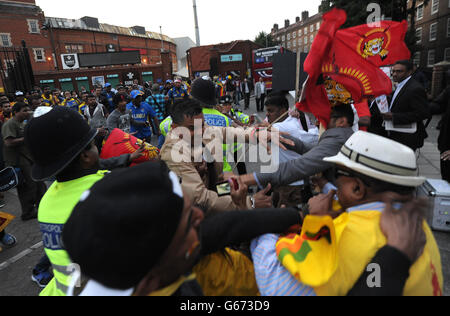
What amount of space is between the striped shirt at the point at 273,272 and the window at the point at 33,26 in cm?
5015

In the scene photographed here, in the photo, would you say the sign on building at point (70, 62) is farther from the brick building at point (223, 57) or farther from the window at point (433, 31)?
the window at point (433, 31)

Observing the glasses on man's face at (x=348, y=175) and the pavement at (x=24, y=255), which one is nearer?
the glasses on man's face at (x=348, y=175)

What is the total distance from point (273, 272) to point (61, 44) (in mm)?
52763

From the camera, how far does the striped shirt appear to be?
1.08 m

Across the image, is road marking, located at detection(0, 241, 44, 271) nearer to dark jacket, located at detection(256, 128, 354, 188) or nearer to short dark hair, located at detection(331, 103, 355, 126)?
dark jacket, located at detection(256, 128, 354, 188)

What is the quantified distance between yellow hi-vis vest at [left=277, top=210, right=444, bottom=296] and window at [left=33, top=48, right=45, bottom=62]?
161 feet

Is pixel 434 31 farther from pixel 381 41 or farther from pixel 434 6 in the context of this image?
pixel 381 41

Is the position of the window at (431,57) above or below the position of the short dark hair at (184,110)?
above

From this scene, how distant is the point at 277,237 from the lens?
1.26m

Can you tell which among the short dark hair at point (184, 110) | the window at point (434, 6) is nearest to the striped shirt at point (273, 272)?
the short dark hair at point (184, 110)

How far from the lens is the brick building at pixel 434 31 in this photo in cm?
2798

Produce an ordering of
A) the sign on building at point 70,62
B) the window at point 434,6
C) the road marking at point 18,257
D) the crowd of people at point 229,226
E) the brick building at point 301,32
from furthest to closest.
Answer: the brick building at point 301,32 < the sign on building at point 70,62 < the window at point 434,6 < the road marking at point 18,257 < the crowd of people at point 229,226

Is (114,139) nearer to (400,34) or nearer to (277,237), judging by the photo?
(277,237)

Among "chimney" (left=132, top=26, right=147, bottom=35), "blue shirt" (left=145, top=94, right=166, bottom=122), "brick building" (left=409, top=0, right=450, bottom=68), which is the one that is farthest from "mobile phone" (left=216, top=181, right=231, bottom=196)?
"chimney" (left=132, top=26, right=147, bottom=35)
